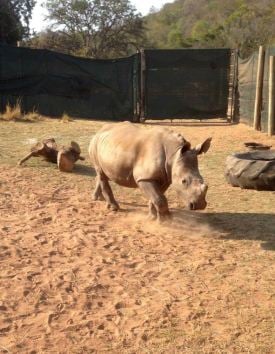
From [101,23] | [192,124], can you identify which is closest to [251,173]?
[192,124]

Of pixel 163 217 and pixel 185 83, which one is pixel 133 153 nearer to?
pixel 163 217

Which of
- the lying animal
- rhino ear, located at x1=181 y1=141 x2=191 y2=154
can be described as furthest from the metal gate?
rhino ear, located at x1=181 y1=141 x2=191 y2=154

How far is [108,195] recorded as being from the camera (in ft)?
21.3

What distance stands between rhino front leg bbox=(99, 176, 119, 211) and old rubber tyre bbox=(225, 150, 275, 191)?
2.01m

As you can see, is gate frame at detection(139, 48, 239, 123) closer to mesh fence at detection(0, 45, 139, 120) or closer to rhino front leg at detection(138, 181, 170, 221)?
mesh fence at detection(0, 45, 139, 120)

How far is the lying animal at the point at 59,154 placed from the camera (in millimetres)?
8391

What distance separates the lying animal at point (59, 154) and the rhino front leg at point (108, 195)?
73.8 inches

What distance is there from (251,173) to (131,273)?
11.3ft

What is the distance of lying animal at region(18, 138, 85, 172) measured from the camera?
330 inches

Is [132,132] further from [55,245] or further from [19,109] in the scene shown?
[19,109]

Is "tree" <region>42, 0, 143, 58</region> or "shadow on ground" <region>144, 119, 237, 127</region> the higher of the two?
"tree" <region>42, 0, 143, 58</region>

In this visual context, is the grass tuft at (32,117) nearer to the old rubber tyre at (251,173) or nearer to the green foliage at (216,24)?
the old rubber tyre at (251,173)

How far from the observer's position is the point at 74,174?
8.32 meters

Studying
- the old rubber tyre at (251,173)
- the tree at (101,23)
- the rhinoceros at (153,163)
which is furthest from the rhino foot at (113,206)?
the tree at (101,23)
